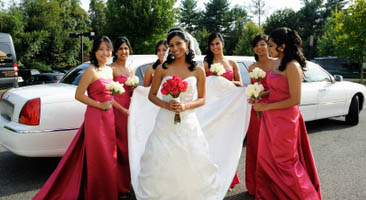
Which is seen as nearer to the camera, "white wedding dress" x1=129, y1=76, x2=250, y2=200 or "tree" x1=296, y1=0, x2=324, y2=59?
"white wedding dress" x1=129, y1=76, x2=250, y2=200

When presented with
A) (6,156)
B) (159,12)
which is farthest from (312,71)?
(159,12)

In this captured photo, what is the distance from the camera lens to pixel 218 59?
15.1 ft

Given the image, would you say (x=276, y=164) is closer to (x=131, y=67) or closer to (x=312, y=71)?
(x=131, y=67)

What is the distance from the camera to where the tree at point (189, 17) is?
5942cm

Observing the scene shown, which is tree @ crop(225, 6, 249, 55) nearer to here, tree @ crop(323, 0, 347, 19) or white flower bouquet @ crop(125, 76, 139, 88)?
A: tree @ crop(323, 0, 347, 19)

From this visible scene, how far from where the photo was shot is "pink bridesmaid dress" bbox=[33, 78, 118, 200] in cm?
354

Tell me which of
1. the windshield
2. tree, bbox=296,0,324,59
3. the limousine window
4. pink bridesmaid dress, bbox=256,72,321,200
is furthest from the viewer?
tree, bbox=296,0,324,59

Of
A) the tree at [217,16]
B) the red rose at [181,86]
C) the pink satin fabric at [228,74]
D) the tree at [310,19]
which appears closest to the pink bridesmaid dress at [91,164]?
the red rose at [181,86]

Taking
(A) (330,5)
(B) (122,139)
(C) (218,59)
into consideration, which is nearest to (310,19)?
(A) (330,5)

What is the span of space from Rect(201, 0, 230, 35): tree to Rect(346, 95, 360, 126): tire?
50406mm

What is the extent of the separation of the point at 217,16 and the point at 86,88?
55829 millimetres

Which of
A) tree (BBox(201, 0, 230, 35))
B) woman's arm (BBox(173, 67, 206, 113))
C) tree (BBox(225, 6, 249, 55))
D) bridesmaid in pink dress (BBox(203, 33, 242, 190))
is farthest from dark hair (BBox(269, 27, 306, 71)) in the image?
tree (BBox(201, 0, 230, 35))

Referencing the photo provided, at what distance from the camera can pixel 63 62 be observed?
33.5m

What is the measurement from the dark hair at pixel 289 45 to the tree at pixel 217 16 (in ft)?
180
